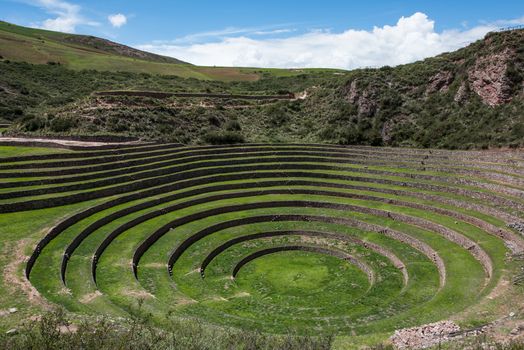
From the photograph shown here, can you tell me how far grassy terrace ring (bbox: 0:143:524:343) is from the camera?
1552cm

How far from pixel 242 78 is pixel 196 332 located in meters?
81.0

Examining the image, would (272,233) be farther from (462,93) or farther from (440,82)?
(440,82)

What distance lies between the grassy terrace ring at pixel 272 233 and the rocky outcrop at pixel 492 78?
11859 mm

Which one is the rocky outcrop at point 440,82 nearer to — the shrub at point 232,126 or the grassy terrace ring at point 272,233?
the grassy terrace ring at point 272,233

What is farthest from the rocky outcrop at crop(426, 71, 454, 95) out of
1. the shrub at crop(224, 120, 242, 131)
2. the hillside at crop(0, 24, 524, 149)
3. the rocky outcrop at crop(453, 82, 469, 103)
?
the shrub at crop(224, 120, 242, 131)

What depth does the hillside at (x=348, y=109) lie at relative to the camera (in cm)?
3888

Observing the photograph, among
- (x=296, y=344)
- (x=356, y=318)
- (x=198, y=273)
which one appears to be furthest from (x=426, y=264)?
(x=296, y=344)

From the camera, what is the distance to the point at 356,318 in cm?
1538

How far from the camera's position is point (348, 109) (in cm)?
5116

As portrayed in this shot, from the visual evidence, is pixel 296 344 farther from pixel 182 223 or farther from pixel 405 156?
pixel 405 156

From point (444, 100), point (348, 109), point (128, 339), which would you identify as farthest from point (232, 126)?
point (128, 339)

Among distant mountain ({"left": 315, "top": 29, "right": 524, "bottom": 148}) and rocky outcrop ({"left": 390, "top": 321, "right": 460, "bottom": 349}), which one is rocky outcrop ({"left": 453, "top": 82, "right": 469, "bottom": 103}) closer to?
distant mountain ({"left": 315, "top": 29, "right": 524, "bottom": 148})

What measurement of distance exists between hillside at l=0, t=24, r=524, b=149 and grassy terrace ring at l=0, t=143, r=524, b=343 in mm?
7777

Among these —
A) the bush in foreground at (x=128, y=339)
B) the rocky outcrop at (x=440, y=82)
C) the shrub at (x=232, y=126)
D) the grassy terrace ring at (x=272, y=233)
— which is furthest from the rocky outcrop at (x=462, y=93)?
the bush in foreground at (x=128, y=339)
